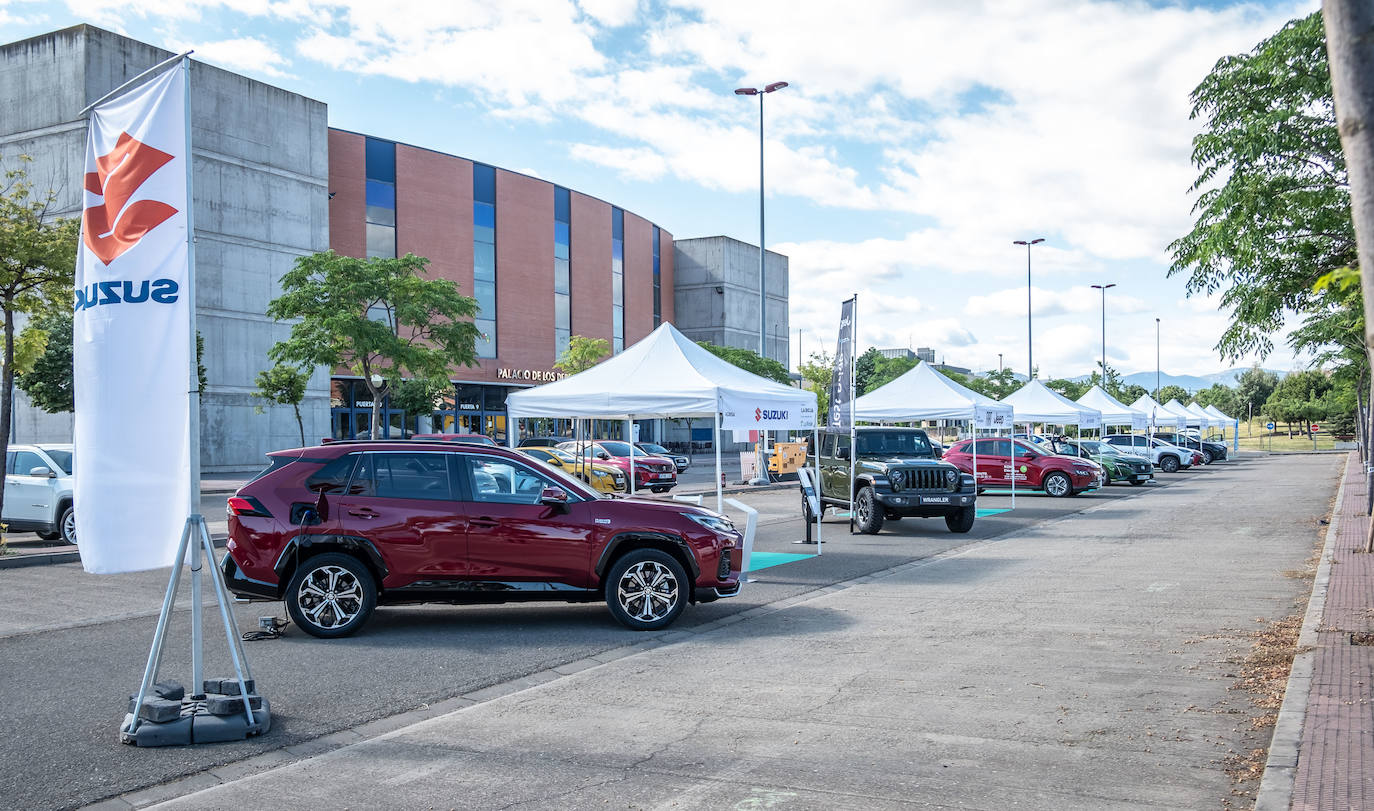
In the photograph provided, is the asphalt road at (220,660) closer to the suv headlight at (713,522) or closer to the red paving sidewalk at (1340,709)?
the suv headlight at (713,522)

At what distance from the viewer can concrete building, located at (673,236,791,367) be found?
76.9 metres

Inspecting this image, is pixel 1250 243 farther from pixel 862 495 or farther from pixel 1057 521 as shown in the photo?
pixel 1057 521

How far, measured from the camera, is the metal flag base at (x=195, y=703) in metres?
6.00

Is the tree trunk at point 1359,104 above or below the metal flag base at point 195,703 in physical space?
above

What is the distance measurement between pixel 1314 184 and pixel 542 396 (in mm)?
10343

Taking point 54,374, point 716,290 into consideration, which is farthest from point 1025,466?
point 716,290

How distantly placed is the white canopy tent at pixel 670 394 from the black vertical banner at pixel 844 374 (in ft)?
1.44

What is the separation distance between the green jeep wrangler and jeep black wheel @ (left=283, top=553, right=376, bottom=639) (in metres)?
9.85

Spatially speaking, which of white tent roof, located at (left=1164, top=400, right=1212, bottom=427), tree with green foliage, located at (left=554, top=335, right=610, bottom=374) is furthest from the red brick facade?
white tent roof, located at (left=1164, top=400, right=1212, bottom=427)

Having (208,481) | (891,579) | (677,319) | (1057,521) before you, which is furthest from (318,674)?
(677,319)

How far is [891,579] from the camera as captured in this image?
12.9m

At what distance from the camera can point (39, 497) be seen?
17062mm

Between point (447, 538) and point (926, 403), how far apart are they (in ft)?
53.1

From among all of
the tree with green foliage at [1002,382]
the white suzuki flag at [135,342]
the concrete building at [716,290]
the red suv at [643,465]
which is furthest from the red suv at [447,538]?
the tree with green foliage at [1002,382]
